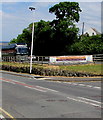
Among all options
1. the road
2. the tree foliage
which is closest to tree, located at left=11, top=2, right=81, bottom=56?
the tree foliage

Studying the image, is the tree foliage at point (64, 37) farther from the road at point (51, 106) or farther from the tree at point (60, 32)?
the road at point (51, 106)

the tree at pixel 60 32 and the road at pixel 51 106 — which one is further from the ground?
the tree at pixel 60 32

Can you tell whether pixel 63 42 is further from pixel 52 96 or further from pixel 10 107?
pixel 10 107

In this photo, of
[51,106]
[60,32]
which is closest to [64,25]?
[60,32]

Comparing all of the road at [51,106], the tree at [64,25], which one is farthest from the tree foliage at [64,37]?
the road at [51,106]

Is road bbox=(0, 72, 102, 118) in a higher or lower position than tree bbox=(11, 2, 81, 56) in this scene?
lower

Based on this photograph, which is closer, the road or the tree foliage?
the road

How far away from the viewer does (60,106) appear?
1320cm

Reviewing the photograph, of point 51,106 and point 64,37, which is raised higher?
point 64,37

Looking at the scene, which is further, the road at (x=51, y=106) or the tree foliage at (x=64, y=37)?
the tree foliage at (x=64, y=37)

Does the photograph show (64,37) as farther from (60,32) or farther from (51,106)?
(51,106)

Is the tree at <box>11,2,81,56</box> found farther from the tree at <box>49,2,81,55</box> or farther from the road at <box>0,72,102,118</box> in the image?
the road at <box>0,72,102,118</box>

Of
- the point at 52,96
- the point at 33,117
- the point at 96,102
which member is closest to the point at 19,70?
the point at 52,96

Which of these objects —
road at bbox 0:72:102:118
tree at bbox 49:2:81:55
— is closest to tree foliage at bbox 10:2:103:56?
tree at bbox 49:2:81:55
